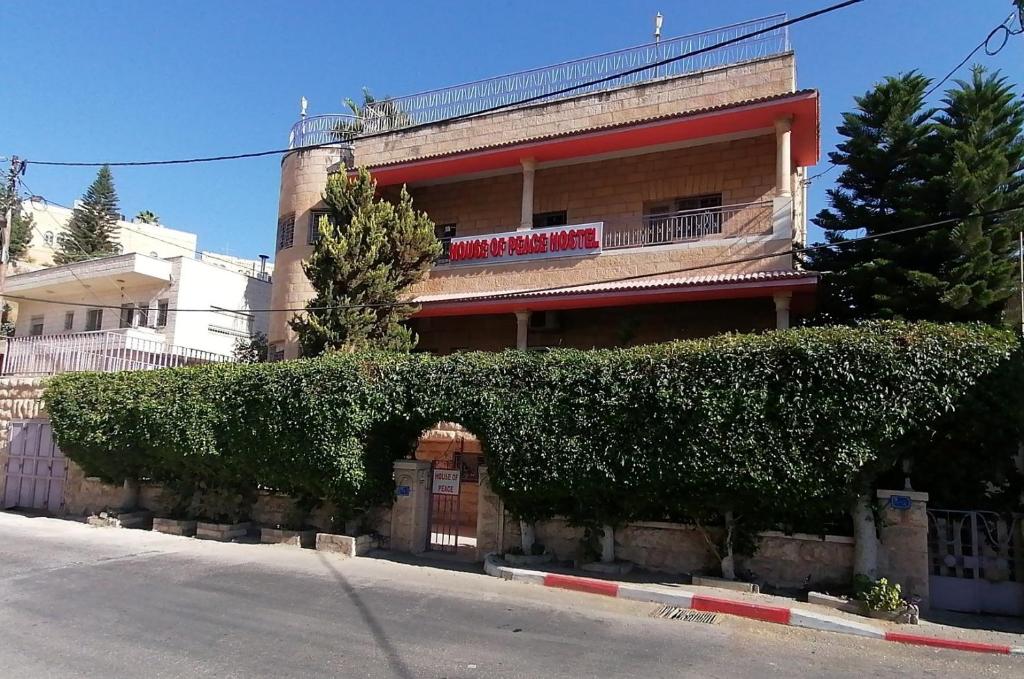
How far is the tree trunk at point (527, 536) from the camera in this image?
10176 mm

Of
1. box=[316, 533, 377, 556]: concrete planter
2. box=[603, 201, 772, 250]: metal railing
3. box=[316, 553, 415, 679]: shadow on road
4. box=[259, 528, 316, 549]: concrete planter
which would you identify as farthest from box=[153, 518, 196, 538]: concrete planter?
box=[603, 201, 772, 250]: metal railing

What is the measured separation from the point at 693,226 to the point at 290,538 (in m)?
10.4

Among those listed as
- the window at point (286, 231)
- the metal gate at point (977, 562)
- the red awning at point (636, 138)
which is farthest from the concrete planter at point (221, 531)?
the metal gate at point (977, 562)

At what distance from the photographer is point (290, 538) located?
38.9 feet

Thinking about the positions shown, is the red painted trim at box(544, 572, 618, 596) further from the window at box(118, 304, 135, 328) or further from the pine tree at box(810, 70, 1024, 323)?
the window at box(118, 304, 135, 328)

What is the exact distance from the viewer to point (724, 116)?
14258mm

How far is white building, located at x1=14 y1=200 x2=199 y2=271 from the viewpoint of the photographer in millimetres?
55688

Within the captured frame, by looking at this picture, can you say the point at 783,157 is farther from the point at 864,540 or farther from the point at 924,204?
the point at 864,540

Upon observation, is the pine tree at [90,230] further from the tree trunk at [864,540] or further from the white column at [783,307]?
the tree trunk at [864,540]

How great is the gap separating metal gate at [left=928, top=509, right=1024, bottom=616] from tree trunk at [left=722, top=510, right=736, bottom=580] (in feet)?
7.55

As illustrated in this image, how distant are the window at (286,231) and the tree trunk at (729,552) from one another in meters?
14.4

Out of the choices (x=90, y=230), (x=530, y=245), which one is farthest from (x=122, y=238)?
(x=530, y=245)

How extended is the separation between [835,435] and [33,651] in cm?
832

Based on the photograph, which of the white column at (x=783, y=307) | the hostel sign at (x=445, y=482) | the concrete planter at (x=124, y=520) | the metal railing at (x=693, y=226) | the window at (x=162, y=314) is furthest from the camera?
the window at (x=162, y=314)
